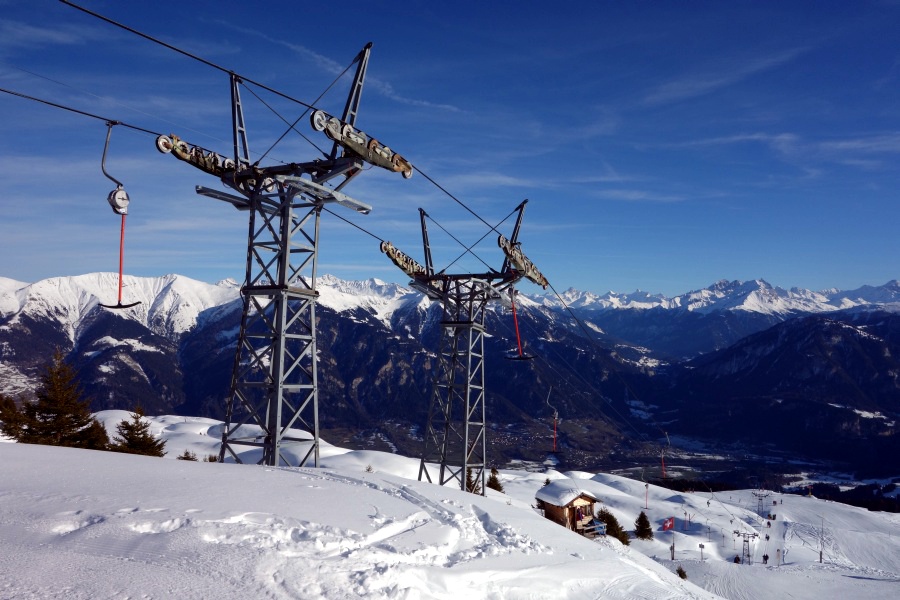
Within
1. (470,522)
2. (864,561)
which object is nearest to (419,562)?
(470,522)

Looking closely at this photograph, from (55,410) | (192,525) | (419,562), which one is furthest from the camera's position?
(55,410)

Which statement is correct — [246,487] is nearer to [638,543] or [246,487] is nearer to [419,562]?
[419,562]

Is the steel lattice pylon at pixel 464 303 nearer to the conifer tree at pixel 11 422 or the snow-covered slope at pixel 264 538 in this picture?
the snow-covered slope at pixel 264 538

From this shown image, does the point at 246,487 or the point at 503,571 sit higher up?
the point at 246,487

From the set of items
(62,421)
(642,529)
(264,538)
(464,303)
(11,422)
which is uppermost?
(464,303)

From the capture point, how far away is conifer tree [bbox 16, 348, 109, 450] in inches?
A: 1270

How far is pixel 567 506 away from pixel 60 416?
38.2 metres

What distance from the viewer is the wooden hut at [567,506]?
48.6 meters

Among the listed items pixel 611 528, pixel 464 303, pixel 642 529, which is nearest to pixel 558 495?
pixel 611 528

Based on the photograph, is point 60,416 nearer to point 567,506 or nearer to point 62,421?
point 62,421

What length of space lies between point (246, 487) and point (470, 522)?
4.75 metres

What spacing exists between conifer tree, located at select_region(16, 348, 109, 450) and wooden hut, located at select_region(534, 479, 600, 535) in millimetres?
34362

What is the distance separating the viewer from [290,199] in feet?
56.5

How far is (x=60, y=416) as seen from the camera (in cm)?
3350
